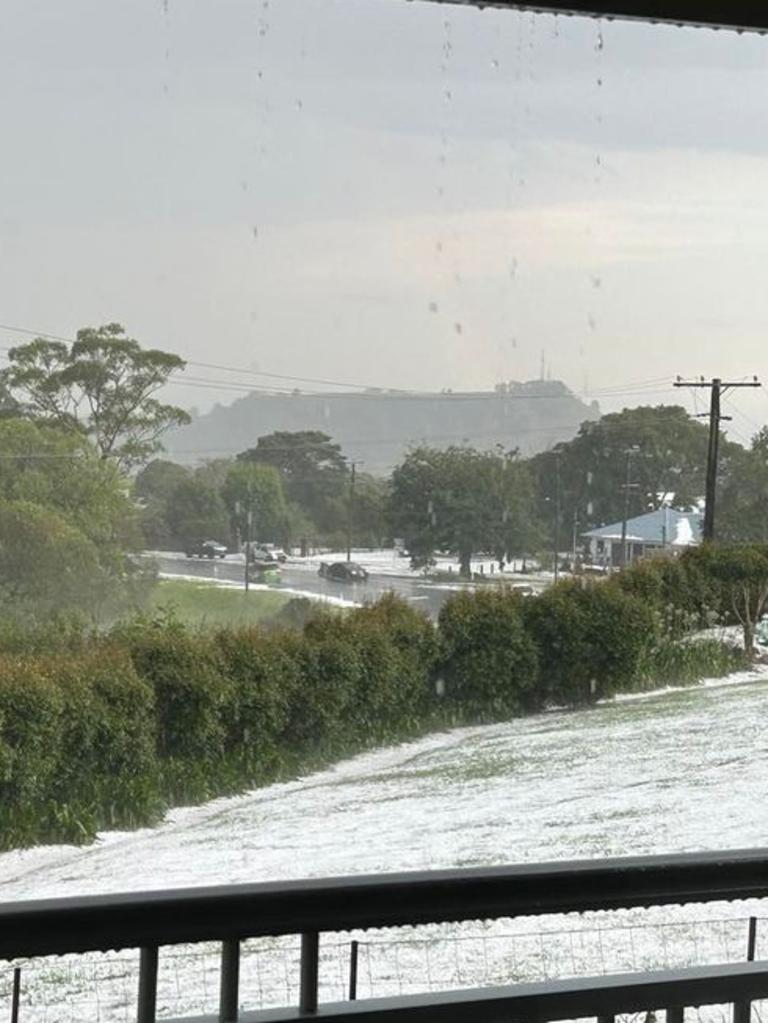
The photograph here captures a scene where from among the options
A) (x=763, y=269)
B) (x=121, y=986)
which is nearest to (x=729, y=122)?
(x=763, y=269)

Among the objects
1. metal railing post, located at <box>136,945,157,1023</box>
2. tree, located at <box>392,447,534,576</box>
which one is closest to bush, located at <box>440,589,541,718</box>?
tree, located at <box>392,447,534,576</box>

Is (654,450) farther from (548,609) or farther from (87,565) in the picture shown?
(87,565)

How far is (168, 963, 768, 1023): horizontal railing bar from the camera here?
100 cm

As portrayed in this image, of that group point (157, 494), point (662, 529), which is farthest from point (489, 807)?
point (157, 494)

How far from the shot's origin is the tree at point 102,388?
3.92m

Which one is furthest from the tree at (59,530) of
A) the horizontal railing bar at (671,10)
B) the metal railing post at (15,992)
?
the horizontal railing bar at (671,10)

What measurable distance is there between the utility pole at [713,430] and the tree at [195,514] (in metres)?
1.32

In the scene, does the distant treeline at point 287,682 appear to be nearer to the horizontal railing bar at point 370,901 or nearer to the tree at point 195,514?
the tree at point 195,514

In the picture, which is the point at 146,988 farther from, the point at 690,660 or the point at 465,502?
the point at 690,660

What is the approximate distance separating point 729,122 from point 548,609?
5.29 ft

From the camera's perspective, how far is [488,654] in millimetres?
4480

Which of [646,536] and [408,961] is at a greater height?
[646,536]

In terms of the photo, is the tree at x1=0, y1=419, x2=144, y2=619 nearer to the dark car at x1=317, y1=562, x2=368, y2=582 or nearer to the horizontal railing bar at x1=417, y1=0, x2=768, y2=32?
the dark car at x1=317, y1=562, x2=368, y2=582

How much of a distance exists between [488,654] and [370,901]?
3.51m
